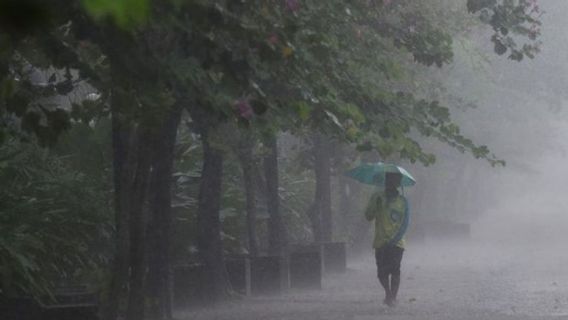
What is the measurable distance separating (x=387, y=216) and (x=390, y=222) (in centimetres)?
8

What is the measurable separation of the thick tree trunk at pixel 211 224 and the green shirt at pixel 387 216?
6.98ft

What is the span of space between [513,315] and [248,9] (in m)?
9.23

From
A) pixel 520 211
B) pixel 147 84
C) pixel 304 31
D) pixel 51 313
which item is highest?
pixel 520 211

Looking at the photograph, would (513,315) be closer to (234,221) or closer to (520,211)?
(234,221)

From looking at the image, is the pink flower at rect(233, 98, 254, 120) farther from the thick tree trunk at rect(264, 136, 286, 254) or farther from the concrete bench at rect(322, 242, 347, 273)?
the concrete bench at rect(322, 242, 347, 273)

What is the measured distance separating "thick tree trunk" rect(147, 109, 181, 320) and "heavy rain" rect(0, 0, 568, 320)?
2 centimetres

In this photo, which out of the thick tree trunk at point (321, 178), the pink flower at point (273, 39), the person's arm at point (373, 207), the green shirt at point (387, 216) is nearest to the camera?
the pink flower at point (273, 39)

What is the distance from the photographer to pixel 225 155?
60.9 feet

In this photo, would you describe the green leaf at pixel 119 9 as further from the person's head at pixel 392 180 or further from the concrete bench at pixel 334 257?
the concrete bench at pixel 334 257

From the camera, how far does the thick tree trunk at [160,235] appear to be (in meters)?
14.1

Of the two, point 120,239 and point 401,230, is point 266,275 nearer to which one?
point 401,230

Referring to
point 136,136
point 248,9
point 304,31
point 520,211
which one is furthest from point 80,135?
point 520,211

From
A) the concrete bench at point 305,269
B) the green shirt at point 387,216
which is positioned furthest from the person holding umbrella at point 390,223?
the concrete bench at point 305,269

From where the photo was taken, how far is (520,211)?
87312 mm
